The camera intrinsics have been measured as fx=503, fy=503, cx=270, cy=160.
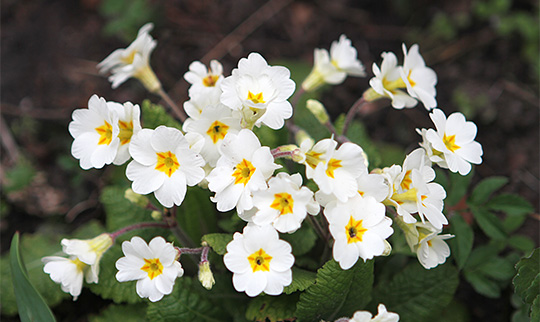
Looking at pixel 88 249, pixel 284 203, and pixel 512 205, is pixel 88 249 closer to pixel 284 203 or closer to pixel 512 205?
pixel 284 203

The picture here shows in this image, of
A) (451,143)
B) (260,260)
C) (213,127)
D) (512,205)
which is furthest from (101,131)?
(512,205)

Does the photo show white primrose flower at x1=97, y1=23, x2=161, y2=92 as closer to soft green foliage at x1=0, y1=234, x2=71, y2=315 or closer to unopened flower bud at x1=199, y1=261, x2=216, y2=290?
unopened flower bud at x1=199, y1=261, x2=216, y2=290

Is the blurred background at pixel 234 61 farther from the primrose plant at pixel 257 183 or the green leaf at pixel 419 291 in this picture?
the primrose plant at pixel 257 183

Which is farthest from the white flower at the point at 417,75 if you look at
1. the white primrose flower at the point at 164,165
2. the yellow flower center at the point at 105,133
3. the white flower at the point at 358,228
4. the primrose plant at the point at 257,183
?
the yellow flower center at the point at 105,133

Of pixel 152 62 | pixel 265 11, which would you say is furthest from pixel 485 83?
pixel 152 62

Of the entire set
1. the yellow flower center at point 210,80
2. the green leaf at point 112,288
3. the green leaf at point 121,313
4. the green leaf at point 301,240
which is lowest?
the green leaf at point 121,313
